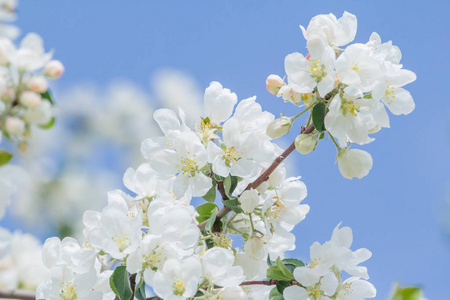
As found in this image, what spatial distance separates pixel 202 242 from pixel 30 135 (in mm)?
493

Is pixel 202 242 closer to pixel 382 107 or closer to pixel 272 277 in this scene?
pixel 272 277

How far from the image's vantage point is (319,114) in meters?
1.39

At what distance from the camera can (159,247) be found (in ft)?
4.42

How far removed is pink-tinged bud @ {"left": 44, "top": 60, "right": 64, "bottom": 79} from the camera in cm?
141

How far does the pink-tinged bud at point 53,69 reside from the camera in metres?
1.41

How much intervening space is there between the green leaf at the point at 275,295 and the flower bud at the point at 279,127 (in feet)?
1.27

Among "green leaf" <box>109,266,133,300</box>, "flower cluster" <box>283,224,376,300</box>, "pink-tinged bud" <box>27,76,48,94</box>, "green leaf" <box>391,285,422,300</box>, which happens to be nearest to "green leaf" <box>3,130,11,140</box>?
"pink-tinged bud" <box>27,76,48,94</box>

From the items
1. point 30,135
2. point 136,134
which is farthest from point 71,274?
point 136,134

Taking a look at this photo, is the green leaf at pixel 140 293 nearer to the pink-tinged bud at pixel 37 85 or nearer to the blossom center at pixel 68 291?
the blossom center at pixel 68 291

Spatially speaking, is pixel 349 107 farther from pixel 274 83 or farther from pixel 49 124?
pixel 49 124

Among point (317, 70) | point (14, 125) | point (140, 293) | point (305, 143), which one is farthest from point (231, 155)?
point (14, 125)

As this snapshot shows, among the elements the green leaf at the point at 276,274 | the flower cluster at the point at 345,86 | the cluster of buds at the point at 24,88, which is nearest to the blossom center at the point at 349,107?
the flower cluster at the point at 345,86

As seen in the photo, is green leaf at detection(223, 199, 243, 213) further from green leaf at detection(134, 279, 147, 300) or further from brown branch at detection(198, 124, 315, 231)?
green leaf at detection(134, 279, 147, 300)

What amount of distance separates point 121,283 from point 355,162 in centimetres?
63
